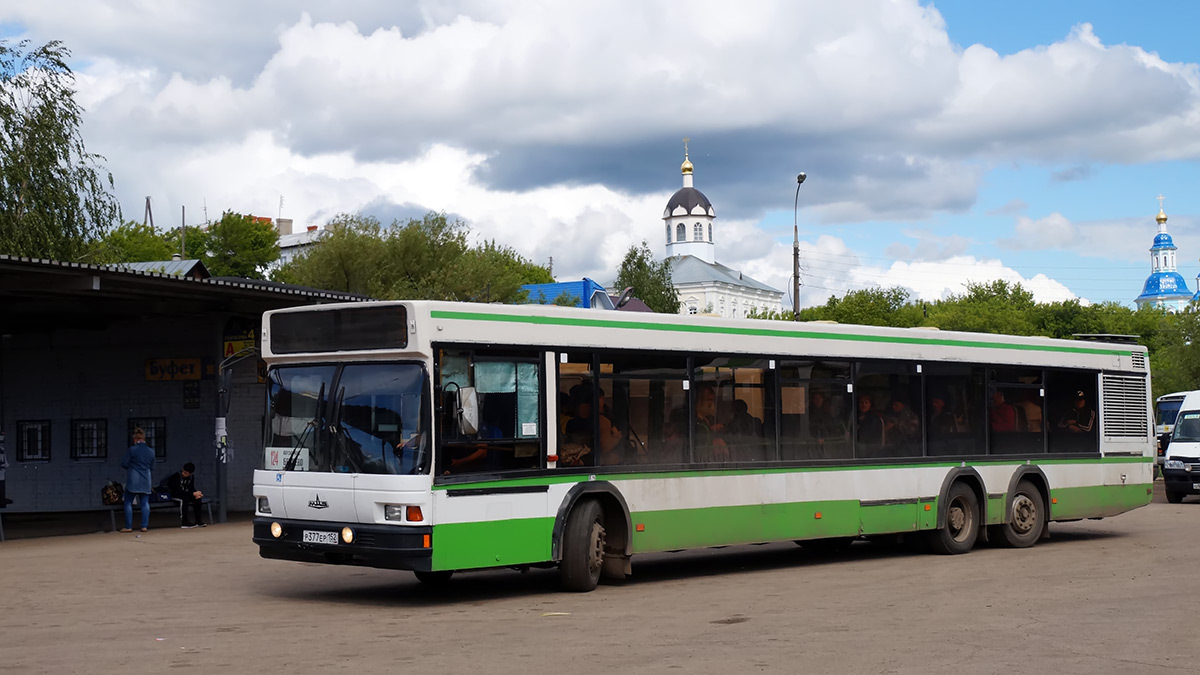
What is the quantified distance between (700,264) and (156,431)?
151524 mm

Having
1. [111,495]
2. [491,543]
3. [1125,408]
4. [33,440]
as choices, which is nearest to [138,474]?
[111,495]

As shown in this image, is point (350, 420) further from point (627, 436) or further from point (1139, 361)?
point (1139, 361)

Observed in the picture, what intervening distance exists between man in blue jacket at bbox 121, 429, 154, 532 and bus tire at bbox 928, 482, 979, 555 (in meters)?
12.3

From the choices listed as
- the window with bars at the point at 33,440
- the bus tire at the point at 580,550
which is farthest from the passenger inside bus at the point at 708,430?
the window with bars at the point at 33,440

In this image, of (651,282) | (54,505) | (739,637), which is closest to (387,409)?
(739,637)

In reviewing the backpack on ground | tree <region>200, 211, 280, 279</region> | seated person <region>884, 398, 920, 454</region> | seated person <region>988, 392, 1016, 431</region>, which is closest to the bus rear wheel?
seated person <region>884, 398, 920, 454</region>

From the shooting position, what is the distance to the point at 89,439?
2972 cm

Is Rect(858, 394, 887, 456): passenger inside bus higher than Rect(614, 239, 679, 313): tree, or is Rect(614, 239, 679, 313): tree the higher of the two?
Rect(614, 239, 679, 313): tree

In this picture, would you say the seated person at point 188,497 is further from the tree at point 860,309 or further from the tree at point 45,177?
the tree at point 860,309

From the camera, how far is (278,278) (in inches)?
2579

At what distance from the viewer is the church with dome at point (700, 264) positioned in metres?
173

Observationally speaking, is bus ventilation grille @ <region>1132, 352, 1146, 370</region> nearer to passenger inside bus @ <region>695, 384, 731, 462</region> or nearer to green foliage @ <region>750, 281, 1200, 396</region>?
passenger inside bus @ <region>695, 384, 731, 462</region>

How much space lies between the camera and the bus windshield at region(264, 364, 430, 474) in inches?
497

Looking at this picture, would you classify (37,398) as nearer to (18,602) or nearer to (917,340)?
(18,602)
